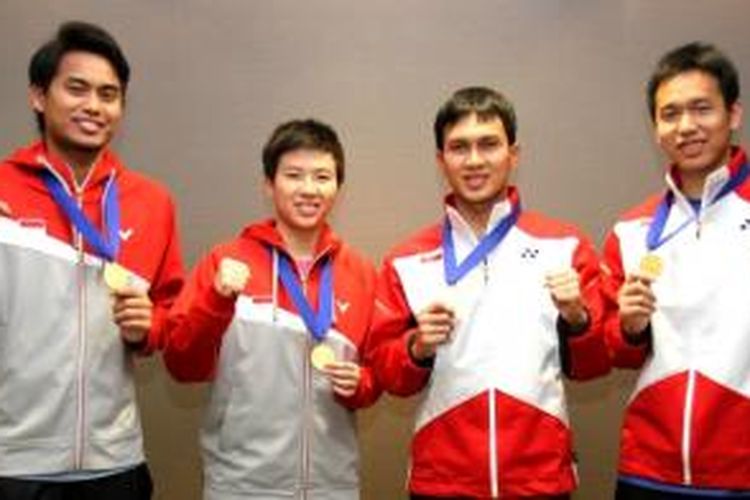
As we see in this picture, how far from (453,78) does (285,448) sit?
63.9 inches

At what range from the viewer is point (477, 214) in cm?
288

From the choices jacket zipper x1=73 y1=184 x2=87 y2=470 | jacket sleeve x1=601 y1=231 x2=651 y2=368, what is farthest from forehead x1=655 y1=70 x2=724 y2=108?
jacket zipper x1=73 y1=184 x2=87 y2=470

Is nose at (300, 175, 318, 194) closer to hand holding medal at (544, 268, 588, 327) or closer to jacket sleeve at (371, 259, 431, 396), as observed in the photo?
jacket sleeve at (371, 259, 431, 396)

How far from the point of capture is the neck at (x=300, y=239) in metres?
2.96

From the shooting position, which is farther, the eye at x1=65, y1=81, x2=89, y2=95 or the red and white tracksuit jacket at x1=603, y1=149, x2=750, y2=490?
the eye at x1=65, y1=81, x2=89, y2=95

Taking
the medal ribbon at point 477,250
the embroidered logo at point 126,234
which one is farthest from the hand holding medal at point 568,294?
the embroidered logo at point 126,234

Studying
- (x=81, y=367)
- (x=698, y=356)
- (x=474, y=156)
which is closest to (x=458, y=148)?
(x=474, y=156)

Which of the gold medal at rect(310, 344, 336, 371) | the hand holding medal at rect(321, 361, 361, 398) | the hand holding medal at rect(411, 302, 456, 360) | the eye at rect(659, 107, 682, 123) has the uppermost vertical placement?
the eye at rect(659, 107, 682, 123)

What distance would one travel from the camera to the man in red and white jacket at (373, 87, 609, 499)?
2.62 m

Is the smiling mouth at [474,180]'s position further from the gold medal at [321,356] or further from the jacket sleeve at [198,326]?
the jacket sleeve at [198,326]

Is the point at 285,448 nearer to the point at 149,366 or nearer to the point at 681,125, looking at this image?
the point at 149,366

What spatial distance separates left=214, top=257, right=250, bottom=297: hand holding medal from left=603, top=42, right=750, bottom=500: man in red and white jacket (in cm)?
105

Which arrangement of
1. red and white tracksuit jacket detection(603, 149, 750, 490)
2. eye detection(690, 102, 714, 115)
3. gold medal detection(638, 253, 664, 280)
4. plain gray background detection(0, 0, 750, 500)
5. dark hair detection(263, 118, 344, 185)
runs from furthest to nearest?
plain gray background detection(0, 0, 750, 500)
dark hair detection(263, 118, 344, 185)
eye detection(690, 102, 714, 115)
gold medal detection(638, 253, 664, 280)
red and white tracksuit jacket detection(603, 149, 750, 490)

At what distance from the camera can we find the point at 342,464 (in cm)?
284
